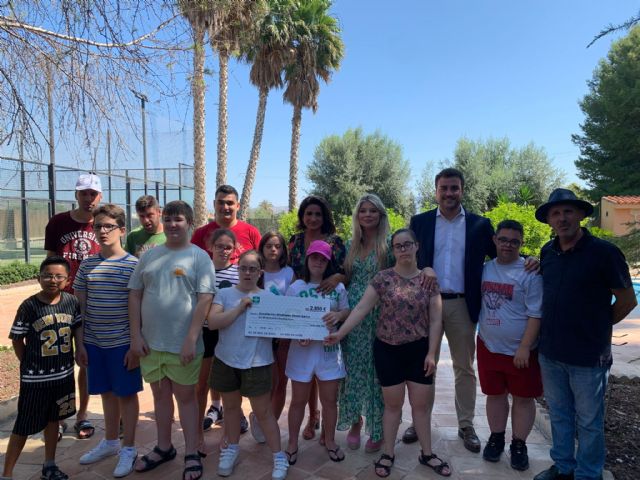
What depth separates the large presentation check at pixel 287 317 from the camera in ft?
9.53

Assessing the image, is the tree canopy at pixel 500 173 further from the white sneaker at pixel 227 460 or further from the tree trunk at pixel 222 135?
the white sneaker at pixel 227 460

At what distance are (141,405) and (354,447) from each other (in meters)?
2.24

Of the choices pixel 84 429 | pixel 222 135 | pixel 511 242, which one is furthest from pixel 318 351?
pixel 222 135

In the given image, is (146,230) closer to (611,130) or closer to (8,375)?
(8,375)

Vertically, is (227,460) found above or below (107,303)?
below

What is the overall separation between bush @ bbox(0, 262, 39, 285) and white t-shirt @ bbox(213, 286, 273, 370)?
11.6 m

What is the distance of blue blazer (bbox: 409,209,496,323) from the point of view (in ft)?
10.9

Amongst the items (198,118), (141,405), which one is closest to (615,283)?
(141,405)

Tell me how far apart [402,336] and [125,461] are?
7.15 ft

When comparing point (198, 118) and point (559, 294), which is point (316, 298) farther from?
point (198, 118)

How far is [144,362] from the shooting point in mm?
2941

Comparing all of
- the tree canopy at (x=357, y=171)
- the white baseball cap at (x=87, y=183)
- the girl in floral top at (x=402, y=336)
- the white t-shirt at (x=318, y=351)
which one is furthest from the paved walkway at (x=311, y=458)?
the tree canopy at (x=357, y=171)

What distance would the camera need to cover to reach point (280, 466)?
288cm

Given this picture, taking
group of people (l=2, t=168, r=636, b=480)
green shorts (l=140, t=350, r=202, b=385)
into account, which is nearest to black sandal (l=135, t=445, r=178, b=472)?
group of people (l=2, t=168, r=636, b=480)
